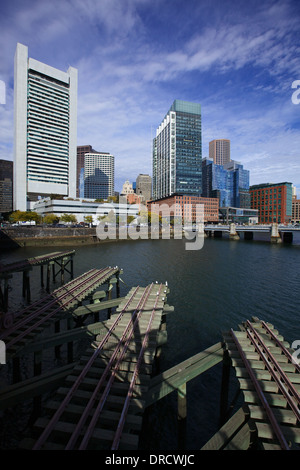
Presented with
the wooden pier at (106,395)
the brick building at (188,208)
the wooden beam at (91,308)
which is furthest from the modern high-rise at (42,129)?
the wooden pier at (106,395)

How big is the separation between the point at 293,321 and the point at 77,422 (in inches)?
727

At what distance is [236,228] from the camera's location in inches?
3952

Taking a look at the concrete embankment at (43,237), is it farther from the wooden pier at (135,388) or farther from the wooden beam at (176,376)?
the wooden beam at (176,376)

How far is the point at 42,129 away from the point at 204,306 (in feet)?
568

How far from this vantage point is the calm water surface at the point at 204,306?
10.0 meters

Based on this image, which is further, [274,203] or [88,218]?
[274,203]

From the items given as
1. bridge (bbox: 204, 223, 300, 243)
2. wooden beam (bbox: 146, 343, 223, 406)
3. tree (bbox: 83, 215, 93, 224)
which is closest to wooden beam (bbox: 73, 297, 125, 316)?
wooden beam (bbox: 146, 343, 223, 406)

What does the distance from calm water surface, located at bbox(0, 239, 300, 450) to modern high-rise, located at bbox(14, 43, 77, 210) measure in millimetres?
131108

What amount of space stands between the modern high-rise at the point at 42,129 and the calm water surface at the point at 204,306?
131m

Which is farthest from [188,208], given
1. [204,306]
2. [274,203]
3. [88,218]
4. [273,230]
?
[204,306]

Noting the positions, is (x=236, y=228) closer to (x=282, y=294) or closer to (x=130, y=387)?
(x=282, y=294)

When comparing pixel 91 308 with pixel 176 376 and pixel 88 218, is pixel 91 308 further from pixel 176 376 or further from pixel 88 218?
pixel 88 218

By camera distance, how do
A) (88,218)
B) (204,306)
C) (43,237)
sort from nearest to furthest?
(204,306)
(43,237)
(88,218)

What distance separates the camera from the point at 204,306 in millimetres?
22281
